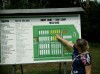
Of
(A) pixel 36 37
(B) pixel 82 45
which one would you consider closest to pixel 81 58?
(B) pixel 82 45

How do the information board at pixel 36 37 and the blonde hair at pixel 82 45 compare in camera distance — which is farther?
the information board at pixel 36 37

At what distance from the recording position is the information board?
964cm

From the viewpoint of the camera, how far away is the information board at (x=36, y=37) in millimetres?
9641

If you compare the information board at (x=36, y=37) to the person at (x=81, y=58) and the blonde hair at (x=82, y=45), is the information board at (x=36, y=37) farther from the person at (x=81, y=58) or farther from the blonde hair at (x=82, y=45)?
the blonde hair at (x=82, y=45)

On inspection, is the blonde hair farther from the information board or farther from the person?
the information board

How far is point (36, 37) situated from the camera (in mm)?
9758

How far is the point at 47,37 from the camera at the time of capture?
32.0 ft

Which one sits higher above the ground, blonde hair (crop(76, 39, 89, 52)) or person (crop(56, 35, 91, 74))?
blonde hair (crop(76, 39, 89, 52))

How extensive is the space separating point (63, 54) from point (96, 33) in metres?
24.4

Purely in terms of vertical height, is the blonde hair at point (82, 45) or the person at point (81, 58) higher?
the blonde hair at point (82, 45)

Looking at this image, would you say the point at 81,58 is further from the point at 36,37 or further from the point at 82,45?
the point at 36,37

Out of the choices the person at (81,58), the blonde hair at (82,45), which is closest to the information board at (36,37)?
the person at (81,58)

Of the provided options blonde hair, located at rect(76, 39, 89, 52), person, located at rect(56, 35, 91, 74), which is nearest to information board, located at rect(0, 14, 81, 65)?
person, located at rect(56, 35, 91, 74)

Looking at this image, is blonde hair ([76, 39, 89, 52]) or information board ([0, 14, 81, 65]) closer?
blonde hair ([76, 39, 89, 52])
